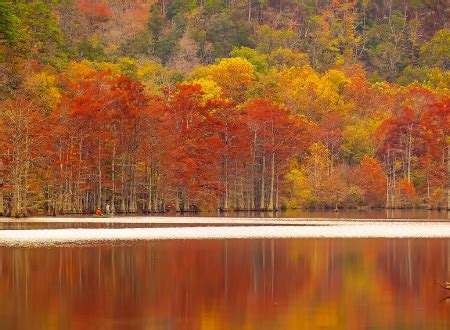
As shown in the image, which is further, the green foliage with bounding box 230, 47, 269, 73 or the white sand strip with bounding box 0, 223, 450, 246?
the green foliage with bounding box 230, 47, 269, 73

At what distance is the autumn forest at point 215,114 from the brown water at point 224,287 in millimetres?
36961

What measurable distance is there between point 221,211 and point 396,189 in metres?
25.3

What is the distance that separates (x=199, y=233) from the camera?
52.1 metres

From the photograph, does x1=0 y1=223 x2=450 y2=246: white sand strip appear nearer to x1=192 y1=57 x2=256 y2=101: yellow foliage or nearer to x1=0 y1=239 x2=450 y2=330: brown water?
x1=0 y1=239 x2=450 y2=330: brown water

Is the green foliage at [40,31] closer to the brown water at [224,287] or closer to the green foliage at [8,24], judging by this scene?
the green foliage at [8,24]

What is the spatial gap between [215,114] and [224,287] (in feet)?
242

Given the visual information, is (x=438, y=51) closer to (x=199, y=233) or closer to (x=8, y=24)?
(x=8, y=24)

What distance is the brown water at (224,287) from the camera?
22484 mm

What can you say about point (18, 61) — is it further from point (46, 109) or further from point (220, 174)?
point (220, 174)

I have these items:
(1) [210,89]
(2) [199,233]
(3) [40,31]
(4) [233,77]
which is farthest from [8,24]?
(4) [233,77]

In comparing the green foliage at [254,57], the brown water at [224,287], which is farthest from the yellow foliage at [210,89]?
the brown water at [224,287]

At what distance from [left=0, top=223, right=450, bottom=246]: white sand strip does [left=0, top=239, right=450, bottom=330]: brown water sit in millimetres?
5106

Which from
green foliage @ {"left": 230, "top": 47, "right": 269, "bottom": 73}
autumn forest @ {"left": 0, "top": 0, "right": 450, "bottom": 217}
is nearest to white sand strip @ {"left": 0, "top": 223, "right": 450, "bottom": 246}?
autumn forest @ {"left": 0, "top": 0, "right": 450, "bottom": 217}

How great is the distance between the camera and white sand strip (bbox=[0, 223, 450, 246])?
4609 cm
